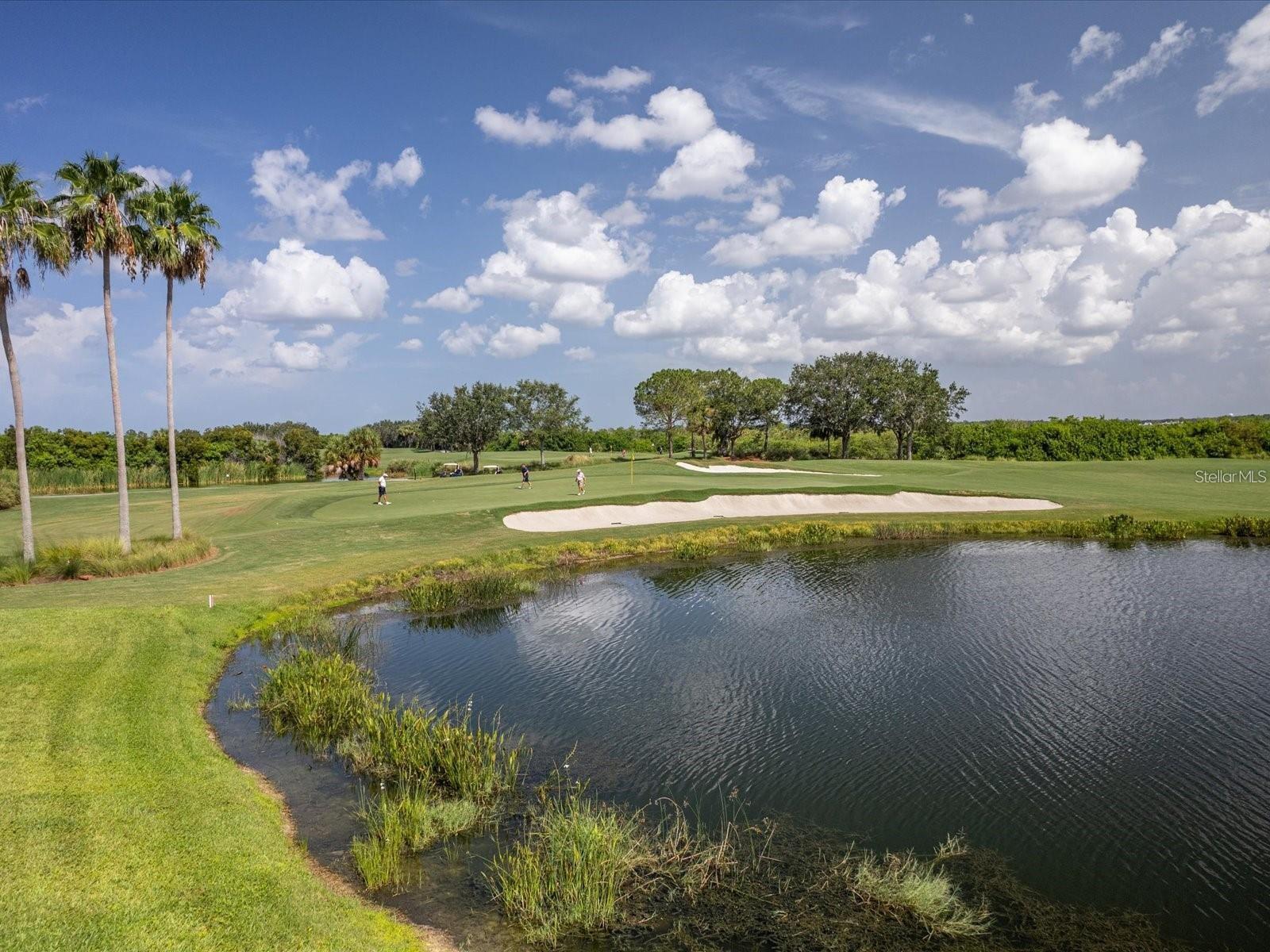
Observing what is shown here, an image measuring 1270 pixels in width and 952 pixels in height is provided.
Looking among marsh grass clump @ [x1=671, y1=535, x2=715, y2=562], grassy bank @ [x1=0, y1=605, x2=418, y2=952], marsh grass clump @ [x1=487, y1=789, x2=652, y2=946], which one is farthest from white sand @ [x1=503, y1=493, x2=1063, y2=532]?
marsh grass clump @ [x1=487, y1=789, x2=652, y2=946]

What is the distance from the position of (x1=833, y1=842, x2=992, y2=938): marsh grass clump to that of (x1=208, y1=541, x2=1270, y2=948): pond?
38.0 inches

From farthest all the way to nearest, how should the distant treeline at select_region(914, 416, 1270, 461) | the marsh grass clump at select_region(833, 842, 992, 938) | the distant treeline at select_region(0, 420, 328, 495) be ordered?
the distant treeline at select_region(914, 416, 1270, 461), the distant treeline at select_region(0, 420, 328, 495), the marsh grass clump at select_region(833, 842, 992, 938)

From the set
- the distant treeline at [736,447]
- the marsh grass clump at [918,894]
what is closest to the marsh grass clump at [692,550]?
the marsh grass clump at [918,894]

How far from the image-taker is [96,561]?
26.4 meters

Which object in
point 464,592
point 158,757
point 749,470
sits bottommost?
point 464,592

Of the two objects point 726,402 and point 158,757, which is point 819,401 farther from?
point 158,757

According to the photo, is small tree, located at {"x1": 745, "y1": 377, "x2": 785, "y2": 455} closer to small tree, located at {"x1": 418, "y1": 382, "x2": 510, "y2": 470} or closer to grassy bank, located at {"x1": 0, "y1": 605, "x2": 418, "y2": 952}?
small tree, located at {"x1": 418, "y1": 382, "x2": 510, "y2": 470}

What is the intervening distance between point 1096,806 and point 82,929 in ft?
46.7

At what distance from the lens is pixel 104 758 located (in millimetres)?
Result: 11547

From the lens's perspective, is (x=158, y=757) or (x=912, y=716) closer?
(x=158, y=757)

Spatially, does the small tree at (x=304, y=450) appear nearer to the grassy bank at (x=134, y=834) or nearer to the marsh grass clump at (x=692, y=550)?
the marsh grass clump at (x=692, y=550)

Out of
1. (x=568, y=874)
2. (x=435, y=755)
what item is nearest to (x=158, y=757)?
(x=435, y=755)

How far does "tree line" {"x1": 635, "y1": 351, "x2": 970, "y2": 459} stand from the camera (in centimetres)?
9238

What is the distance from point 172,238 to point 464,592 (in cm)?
1762
